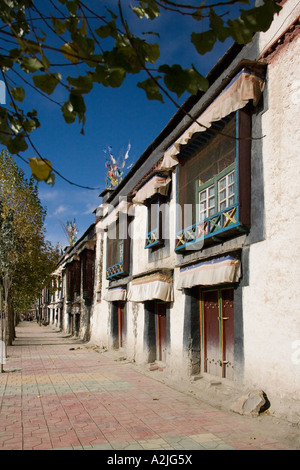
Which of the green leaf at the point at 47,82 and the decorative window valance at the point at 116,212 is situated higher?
the decorative window valance at the point at 116,212

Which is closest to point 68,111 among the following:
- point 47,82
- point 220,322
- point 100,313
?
point 47,82

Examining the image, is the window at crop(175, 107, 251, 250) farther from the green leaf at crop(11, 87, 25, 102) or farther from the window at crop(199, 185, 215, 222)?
the green leaf at crop(11, 87, 25, 102)

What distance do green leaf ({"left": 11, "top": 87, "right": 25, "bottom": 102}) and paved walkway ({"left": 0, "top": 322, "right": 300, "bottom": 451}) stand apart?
4.17m

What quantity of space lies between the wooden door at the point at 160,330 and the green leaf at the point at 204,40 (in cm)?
1014

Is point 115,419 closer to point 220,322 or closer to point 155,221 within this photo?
point 220,322

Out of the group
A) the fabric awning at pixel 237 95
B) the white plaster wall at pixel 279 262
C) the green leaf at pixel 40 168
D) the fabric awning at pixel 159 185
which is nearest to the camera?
the green leaf at pixel 40 168

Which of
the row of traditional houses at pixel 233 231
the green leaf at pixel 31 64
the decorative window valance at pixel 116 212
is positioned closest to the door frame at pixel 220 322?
the row of traditional houses at pixel 233 231

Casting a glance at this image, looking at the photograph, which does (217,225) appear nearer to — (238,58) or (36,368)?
(238,58)

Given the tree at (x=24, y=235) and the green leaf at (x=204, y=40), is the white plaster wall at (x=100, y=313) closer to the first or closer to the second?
the tree at (x=24, y=235)

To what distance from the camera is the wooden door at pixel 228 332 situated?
835 cm

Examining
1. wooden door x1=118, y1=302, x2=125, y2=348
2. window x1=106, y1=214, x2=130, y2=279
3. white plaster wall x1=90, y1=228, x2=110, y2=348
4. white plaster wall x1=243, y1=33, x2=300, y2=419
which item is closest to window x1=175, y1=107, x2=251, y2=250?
white plaster wall x1=243, y1=33, x2=300, y2=419

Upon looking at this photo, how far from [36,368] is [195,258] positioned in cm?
638

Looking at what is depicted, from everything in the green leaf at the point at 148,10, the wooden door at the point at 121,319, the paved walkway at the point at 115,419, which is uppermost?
the green leaf at the point at 148,10

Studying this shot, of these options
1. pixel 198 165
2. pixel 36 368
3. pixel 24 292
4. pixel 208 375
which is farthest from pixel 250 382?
pixel 24 292
